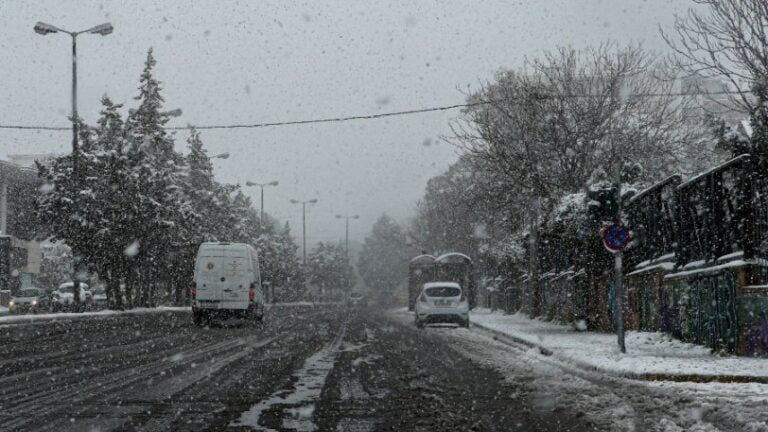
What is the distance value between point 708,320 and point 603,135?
1290 centimetres

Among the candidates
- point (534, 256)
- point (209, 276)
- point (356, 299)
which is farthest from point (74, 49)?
point (356, 299)

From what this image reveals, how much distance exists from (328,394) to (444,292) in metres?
20.6

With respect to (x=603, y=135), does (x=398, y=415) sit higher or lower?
lower

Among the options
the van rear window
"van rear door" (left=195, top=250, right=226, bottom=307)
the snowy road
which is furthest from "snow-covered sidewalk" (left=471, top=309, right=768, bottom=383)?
"van rear door" (left=195, top=250, right=226, bottom=307)

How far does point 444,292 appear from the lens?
3053 cm

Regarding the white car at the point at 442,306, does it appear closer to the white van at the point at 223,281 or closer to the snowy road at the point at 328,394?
the white van at the point at 223,281

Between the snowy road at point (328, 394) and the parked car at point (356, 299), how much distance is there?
61949mm

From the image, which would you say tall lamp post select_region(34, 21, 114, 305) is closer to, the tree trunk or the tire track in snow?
the tree trunk

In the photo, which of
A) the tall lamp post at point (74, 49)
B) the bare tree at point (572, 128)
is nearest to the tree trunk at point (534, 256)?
the bare tree at point (572, 128)

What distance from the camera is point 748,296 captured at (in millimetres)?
14859

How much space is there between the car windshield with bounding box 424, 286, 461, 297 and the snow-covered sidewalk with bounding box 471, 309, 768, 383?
8.54 meters

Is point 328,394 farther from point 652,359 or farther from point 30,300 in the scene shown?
point 30,300

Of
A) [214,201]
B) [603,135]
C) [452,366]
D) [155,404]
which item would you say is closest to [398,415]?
[155,404]

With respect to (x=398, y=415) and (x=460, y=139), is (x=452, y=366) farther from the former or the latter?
(x=460, y=139)
